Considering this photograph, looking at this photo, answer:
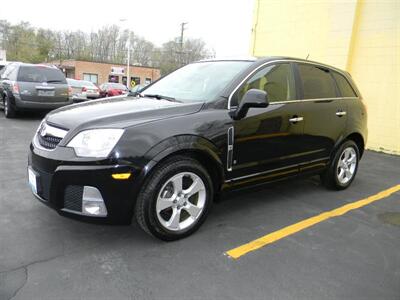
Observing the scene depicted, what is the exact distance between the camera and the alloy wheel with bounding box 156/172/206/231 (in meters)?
3.37

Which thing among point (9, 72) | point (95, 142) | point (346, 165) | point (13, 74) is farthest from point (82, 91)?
point (95, 142)

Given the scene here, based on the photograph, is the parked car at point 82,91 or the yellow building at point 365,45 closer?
the yellow building at point 365,45

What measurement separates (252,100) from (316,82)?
164 cm

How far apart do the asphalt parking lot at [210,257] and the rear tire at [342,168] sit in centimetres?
65

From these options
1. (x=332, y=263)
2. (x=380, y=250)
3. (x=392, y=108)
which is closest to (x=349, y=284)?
(x=332, y=263)

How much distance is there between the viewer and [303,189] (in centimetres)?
537

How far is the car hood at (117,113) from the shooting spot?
3.21 m

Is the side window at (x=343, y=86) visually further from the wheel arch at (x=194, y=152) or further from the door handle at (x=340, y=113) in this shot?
A: the wheel arch at (x=194, y=152)

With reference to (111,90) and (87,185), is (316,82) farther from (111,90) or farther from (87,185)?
(111,90)

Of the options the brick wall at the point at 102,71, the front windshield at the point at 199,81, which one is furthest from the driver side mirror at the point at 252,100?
the brick wall at the point at 102,71

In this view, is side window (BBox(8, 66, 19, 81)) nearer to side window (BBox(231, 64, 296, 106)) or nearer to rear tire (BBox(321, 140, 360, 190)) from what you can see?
side window (BBox(231, 64, 296, 106))

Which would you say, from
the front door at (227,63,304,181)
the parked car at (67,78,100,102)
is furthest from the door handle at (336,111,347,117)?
the parked car at (67,78,100,102)

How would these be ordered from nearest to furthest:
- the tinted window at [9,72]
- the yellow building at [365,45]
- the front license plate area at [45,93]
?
the yellow building at [365,45]
the front license plate area at [45,93]
the tinted window at [9,72]

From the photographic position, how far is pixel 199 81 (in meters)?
4.24
